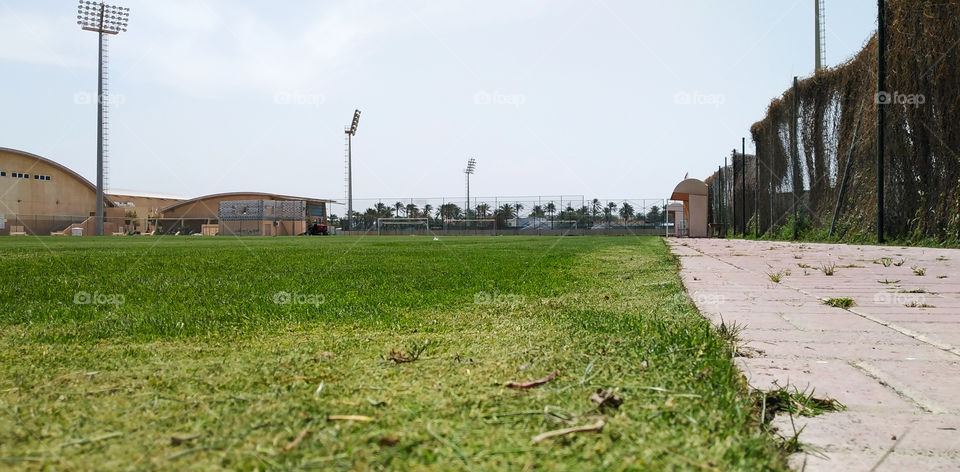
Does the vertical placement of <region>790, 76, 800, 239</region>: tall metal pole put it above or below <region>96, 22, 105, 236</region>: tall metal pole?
below

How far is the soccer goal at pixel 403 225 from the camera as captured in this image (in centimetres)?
4956

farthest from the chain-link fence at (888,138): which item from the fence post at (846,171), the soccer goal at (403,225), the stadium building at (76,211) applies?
the stadium building at (76,211)

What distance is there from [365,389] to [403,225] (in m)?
49.9

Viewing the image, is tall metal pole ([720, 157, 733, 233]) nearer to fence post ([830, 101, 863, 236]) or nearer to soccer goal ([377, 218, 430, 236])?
fence post ([830, 101, 863, 236])

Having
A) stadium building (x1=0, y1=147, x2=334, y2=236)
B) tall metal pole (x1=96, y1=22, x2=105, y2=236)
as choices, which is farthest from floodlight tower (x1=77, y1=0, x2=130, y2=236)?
stadium building (x1=0, y1=147, x2=334, y2=236)

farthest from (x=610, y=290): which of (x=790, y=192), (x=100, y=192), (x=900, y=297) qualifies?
(x=100, y=192)

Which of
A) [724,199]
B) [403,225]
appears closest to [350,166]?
[403,225]

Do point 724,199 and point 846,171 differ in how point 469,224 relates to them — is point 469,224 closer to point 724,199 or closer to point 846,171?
point 724,199

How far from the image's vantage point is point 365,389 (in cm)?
145

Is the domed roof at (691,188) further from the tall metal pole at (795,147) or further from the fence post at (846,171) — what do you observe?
the fence post at (846,171)

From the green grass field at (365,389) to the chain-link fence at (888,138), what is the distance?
444 inches

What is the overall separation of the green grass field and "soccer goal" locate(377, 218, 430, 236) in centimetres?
4650

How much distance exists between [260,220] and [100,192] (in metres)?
15.2

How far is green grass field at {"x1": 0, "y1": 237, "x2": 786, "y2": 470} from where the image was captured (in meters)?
1.07
